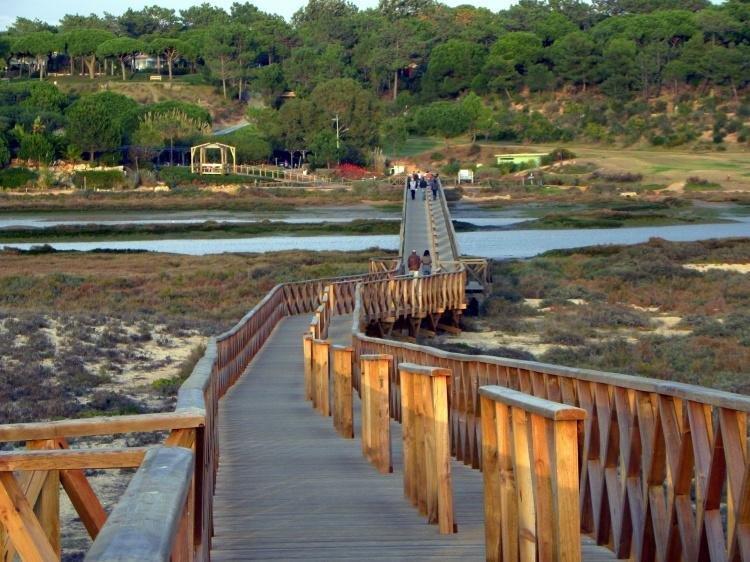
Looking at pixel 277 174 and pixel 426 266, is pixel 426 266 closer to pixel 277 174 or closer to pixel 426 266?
pixel 426 266

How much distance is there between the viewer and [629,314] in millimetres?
31578

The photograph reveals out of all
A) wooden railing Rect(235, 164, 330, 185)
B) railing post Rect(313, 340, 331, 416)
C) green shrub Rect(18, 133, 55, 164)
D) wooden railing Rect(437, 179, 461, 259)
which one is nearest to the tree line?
wooden railing Rect(235, 164, 330, 185)

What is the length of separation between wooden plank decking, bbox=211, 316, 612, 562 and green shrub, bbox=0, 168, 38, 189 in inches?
3186

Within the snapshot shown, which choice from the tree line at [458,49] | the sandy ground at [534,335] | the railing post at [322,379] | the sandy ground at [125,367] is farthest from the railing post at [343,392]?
the tree line at [458,49]

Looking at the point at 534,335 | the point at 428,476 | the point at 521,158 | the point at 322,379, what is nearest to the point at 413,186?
the point at 534,335

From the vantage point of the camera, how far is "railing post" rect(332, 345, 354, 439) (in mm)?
11227

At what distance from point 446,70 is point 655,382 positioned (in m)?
129

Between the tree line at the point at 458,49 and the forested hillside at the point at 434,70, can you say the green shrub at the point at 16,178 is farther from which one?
the tree line at the point at 458,49

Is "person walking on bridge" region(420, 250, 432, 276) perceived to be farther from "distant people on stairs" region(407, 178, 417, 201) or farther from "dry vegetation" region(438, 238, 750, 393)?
"distant people on stairs" region(407, 178, 417, 201)

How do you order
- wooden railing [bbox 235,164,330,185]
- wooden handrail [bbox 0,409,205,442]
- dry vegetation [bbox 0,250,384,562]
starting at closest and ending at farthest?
1. wooden handrail [bbox 0,409,205,442]
2. dry vegetation [bbox 0,250,384,562]
3. wooden railing [bbox 235,164,330,185]

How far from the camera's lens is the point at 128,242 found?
210ft

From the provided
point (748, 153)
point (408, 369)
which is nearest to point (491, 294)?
point (408, 369)

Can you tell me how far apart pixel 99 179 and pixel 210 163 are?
9283 mm

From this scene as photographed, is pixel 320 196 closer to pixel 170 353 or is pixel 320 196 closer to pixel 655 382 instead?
pixel 170 353
